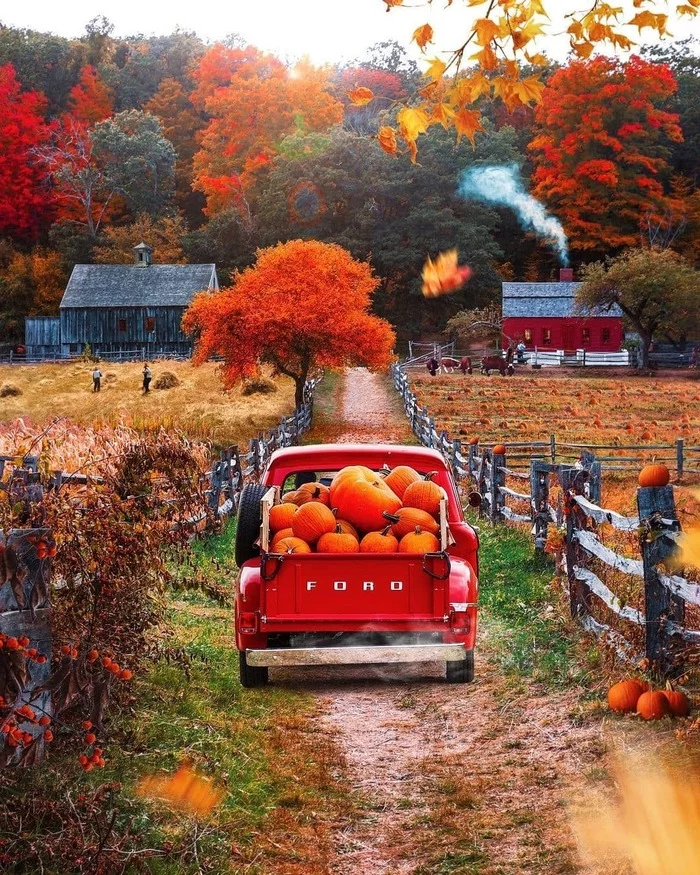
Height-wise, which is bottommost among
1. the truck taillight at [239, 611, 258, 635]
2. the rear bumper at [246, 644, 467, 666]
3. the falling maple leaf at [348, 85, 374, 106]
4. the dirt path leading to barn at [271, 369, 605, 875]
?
the dirt path leading to barn at [271, 369, 605, 875]

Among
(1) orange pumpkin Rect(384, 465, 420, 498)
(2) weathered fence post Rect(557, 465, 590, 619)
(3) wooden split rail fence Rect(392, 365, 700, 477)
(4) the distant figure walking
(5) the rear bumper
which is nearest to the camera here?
(5) the rear bumper

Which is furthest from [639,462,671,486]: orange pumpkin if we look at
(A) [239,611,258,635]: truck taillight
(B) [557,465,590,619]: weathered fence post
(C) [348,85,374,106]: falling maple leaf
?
(C) [348,85,374,106]: falling maple leaf

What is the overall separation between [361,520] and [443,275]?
67999 mm

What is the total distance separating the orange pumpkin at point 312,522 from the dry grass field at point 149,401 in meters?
27.6

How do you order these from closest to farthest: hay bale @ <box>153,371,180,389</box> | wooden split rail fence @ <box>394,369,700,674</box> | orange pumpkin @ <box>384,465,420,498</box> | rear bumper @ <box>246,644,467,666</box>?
wooden split rail fence @ <box>394,369,700,674</box>, rear bumper @ <box>246,644,467,666</box>, orange pumpkin @ <box>384,465,420,498</box>, hay bale @ <box>153,371,180,389</box>

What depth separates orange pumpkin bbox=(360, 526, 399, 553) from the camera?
311 inches

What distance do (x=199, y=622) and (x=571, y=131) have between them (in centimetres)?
7608

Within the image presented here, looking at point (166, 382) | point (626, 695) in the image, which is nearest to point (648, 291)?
point (166, 382)

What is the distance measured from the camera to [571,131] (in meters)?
80.2

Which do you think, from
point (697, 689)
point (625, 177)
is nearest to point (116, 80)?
point (625, 177)

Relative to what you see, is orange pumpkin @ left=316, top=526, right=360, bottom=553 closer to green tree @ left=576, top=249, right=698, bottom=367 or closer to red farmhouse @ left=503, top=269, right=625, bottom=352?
green tree @ left=576, top=249, right=698, bottom=367

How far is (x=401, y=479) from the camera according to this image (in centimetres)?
860

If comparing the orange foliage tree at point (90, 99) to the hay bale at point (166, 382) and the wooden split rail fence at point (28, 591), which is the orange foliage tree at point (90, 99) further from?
the wooden split rail fence at point (28, 591)

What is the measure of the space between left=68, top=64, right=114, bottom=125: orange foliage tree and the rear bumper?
95.5 m
